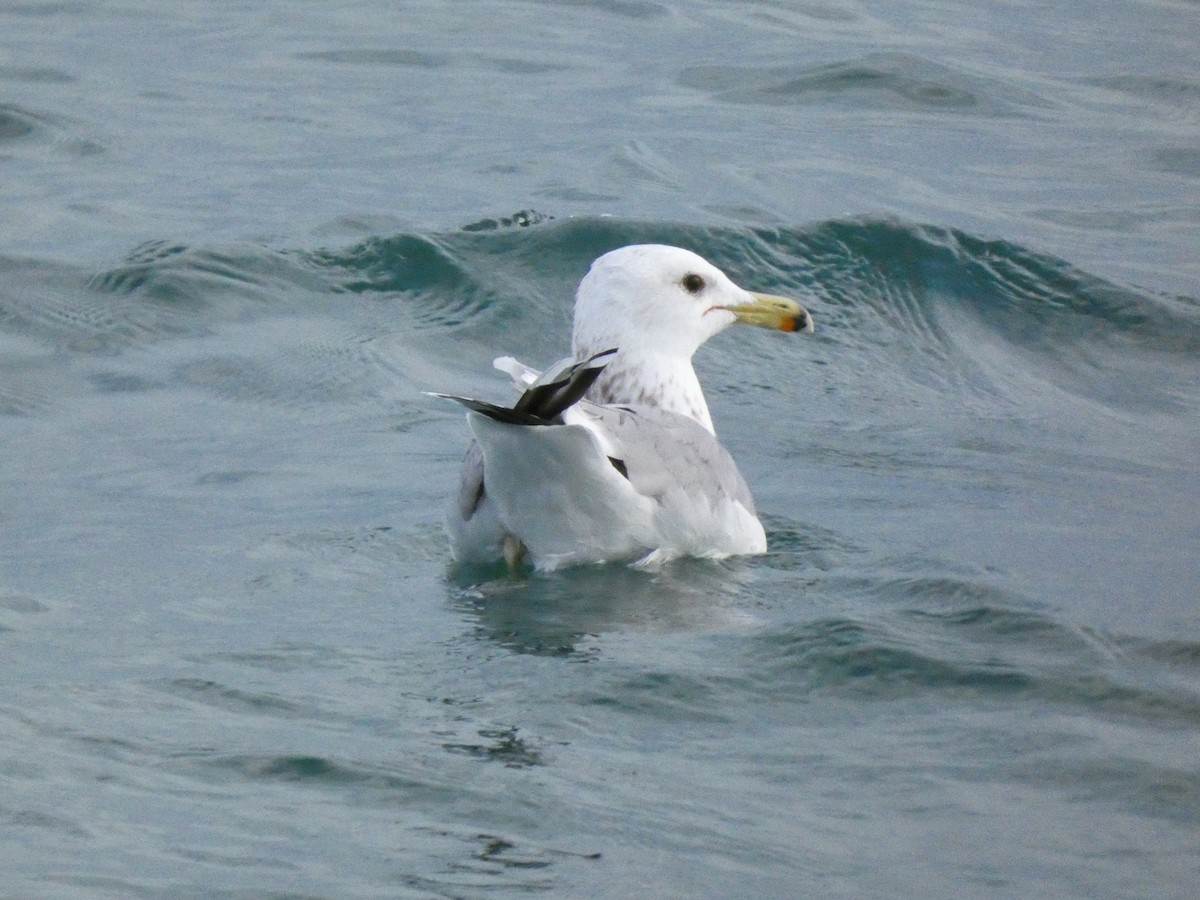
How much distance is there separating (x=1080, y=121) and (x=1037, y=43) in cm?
277

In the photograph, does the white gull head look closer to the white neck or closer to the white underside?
the white neck

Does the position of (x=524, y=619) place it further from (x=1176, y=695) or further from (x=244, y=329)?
(x=244, y=329)

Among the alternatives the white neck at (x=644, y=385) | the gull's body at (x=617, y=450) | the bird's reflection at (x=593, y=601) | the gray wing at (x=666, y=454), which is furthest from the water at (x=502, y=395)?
the white neck at (x=644, y=385)

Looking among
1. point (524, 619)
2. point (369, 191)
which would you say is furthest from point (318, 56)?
point (524, 619)

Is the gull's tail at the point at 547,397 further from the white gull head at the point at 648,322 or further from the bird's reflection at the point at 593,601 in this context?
the white gull head at the point at 648,322

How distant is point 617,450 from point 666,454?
11.9 inches

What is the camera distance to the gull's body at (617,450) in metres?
6.27

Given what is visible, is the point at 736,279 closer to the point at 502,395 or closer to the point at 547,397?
the point at 502,395

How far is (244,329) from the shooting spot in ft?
34.3

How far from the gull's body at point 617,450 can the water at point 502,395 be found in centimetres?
15

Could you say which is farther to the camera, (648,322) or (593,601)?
(648,322)

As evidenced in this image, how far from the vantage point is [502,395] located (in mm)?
9680

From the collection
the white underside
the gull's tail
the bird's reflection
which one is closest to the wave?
the white underside

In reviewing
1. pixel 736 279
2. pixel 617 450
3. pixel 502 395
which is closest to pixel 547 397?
pixel 617 450
